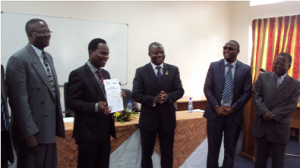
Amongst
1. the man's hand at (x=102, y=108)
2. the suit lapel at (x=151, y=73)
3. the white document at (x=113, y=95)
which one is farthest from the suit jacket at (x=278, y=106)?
the man's hand at (x=102, y=108)

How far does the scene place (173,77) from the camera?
2.36 meters

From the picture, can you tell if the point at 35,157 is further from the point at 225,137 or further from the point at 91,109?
the point at 225,137

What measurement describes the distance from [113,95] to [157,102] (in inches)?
22.5

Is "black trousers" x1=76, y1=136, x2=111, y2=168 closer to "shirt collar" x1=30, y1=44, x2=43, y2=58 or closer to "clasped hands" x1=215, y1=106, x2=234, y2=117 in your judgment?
"shirt collar" x1=30, y1=44, x2=43, y2=58

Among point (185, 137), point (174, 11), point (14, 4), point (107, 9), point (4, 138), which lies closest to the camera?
point (4, 138)

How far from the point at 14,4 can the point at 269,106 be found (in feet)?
15.1

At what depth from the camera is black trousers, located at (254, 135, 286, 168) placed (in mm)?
2275

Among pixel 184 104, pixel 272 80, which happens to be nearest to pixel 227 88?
pixel 272 80

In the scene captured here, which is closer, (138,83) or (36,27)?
(36,27)

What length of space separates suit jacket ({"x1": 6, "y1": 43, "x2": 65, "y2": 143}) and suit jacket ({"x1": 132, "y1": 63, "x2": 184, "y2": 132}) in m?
0.92

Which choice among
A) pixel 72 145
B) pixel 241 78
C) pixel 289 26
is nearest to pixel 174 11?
pixel 289 26

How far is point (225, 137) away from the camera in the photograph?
2432 mm

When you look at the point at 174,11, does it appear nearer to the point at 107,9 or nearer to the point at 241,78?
the point at 107,9

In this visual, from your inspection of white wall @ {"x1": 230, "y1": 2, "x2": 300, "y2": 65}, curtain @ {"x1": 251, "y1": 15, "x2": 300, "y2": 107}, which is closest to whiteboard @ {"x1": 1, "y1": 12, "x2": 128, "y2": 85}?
white wall @ {"x1": 230, "y1": 2, "x2": 300, "y2": 65}
